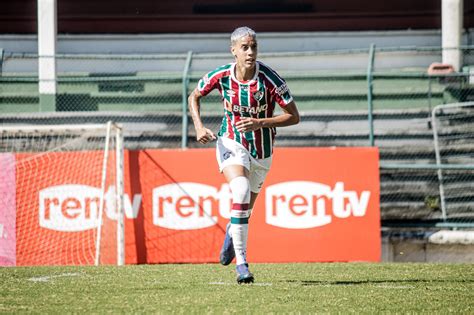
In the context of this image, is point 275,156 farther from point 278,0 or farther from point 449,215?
point 278,0

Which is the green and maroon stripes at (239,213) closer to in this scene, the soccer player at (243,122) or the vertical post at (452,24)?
the soccer player at (243,122)

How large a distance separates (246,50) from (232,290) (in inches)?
74.6

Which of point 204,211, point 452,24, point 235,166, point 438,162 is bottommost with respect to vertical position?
point 204,211

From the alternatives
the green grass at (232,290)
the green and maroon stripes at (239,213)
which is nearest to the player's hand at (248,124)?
the green and maroon stripes at (239,213)

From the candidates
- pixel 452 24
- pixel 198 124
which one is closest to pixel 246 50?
pixel 198 124

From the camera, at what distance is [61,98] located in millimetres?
15000

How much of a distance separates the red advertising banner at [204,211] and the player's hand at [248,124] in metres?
4.13

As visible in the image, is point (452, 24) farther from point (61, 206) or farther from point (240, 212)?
point (240, 212)

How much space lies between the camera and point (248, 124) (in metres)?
7.34

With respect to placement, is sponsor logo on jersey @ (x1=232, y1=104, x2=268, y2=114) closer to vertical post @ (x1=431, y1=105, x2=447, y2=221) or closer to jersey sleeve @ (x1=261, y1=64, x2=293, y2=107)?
jersey sleeve @ (x1=261, y1=64, x2=293, y2=107)

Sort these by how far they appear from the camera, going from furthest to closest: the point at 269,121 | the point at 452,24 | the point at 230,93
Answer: the point at 452,24 < the point at 230,93 < the point at 269,121

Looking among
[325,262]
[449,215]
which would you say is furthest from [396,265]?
[449,215]

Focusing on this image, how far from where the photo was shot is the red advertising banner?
11391 millimetres

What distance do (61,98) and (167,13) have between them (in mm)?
3999
